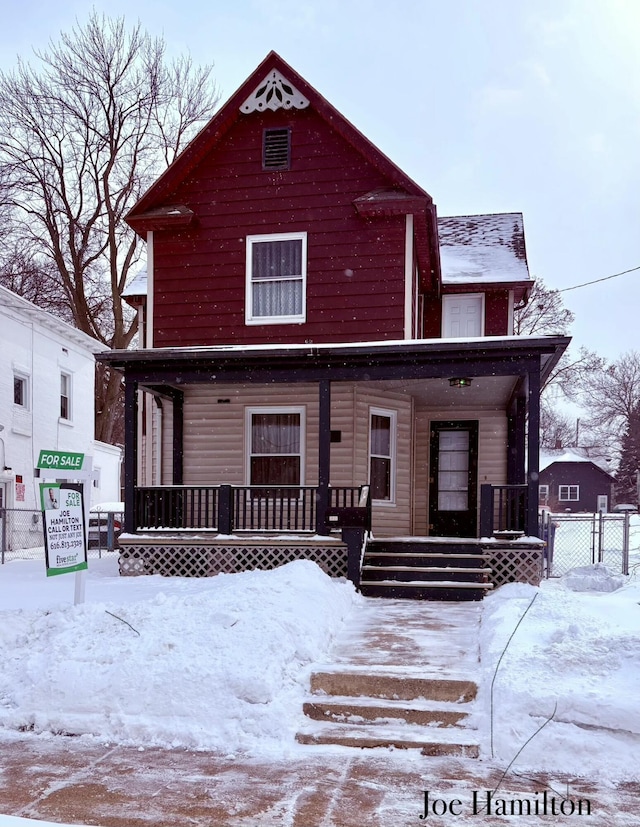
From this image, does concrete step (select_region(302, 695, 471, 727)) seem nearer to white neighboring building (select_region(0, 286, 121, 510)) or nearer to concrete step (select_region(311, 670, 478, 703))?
concrete step (select_region(311, 670, 478, 703))

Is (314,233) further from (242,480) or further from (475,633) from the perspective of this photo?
(475,633)

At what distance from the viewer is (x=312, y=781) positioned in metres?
4.45

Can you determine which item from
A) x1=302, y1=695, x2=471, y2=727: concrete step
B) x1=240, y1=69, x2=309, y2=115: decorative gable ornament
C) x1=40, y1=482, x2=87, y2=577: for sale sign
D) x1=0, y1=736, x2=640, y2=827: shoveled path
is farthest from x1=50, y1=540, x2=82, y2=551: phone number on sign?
x1=240, y1=69, x2=309, y2=115: decorative gable ornament

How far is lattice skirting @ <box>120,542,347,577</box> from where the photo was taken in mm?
11148

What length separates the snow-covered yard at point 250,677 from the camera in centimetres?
495

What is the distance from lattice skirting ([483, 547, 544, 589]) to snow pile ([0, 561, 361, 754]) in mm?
4420

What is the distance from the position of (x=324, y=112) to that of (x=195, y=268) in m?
3.80

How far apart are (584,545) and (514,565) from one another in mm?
15314

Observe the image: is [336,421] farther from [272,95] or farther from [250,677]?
[250,677]

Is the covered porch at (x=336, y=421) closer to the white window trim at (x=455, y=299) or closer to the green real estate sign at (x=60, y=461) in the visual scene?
the white window trim at (x=455, y=299)

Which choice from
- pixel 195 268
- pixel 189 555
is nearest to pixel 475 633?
pixel 189 555

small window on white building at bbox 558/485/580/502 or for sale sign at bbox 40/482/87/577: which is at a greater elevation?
for sale sign at bbox 40/482/87/577

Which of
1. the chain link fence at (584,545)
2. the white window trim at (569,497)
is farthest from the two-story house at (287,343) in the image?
the white window trim at (569,497)

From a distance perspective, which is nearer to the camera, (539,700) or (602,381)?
(539,700)
